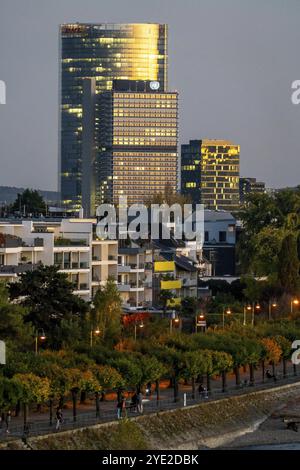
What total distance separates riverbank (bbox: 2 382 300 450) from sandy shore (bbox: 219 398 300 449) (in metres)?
0.03

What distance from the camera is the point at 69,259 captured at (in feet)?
254

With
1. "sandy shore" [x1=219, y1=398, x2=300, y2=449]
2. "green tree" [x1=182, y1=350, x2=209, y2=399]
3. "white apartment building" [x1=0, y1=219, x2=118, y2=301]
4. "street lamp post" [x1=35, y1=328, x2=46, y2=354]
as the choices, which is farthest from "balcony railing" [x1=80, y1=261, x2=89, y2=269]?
"green tree" [x1=182, y1=350, x2=209, y2=399]

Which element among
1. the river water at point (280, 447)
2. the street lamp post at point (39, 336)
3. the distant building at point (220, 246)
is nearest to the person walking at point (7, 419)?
the river water at point (280, 447)

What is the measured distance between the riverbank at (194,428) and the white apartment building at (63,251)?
13.6 m

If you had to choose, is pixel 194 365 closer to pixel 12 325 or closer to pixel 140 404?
pixel 140 404

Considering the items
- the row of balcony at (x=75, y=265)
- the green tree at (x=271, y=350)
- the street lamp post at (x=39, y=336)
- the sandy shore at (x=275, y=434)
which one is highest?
the row of balcony at (x=75, y=265)

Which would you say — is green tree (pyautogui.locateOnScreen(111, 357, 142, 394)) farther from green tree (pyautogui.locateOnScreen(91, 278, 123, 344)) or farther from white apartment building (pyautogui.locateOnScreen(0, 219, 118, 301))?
white apartment building (pyautogui.locateOnScreen(0, 219, 118, 301))

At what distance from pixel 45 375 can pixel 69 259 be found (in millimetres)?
27688

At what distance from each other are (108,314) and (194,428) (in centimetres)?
1279

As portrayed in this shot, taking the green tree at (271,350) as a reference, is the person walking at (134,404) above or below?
below

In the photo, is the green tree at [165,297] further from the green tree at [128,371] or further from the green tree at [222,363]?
the green tree at [128,371]

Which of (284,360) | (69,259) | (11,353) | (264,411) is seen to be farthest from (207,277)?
(11,353)

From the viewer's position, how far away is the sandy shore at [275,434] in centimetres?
5394

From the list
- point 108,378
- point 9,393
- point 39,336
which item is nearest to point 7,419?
point 9,393
